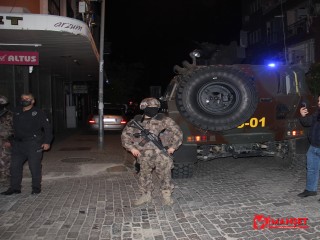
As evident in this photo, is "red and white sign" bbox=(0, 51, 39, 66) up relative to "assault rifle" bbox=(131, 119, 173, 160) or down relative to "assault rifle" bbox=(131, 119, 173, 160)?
up

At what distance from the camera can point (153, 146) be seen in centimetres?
541

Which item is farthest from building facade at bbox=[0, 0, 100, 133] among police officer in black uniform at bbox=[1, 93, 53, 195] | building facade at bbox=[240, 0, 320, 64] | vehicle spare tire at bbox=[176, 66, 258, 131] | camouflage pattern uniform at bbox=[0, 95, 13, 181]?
building facade at bbox=[240, 0, 320, 64]

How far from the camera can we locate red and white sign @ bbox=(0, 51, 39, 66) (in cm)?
970

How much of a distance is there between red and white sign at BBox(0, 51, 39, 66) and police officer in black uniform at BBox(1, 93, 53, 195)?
396 cm

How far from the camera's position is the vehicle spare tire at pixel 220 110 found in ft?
21.6

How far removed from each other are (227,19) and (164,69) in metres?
9.24

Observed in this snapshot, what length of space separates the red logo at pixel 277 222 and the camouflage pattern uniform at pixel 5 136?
4456 millimetres

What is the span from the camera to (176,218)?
4.96 m

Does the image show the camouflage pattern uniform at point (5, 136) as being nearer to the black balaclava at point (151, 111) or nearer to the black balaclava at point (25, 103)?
the black balaclava at point (25, 103)

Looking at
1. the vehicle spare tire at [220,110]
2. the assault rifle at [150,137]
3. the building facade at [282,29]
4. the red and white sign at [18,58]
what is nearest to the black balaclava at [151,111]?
the assault rifle at [150,137]

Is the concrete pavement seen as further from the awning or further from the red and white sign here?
the red and white sign

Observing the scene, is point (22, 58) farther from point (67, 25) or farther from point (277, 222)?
point (277, 222)

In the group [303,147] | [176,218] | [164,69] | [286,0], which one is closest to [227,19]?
[164,69]

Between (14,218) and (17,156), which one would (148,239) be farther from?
(17,156)
